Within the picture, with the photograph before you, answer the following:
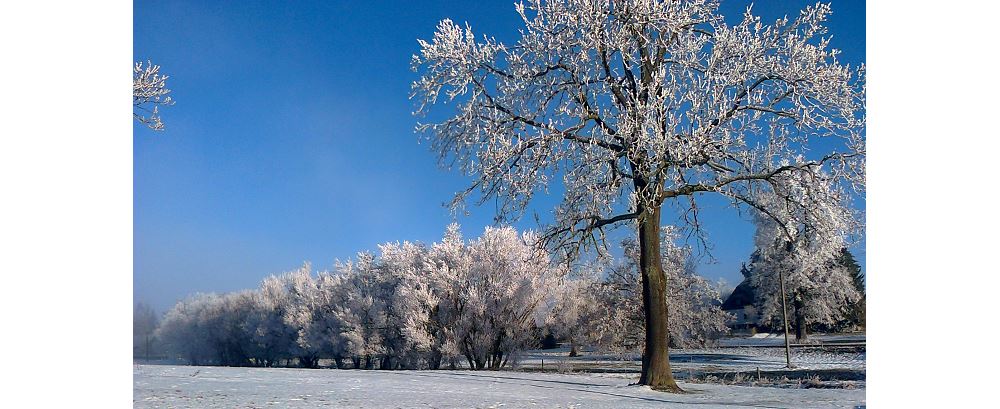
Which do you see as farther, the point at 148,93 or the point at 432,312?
the point at 432,312

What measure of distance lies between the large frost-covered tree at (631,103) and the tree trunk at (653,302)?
0.01 meters

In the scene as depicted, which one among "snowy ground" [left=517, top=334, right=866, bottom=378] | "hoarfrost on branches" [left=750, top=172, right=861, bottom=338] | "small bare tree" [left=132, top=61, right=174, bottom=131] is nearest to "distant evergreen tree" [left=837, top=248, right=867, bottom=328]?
"hoarfrost on branches" [left=750, top=172, right=861, bottom=338]

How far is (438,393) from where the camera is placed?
18.4ft

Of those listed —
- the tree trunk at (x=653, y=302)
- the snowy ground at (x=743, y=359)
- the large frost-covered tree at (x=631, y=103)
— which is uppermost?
the large frost-covered tree at (x=631, y=103)

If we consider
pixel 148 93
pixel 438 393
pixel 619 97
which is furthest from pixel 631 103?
pixel 148 93

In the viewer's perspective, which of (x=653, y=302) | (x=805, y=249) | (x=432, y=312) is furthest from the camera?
(x=432, y=312)

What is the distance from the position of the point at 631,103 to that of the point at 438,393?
2.67 metres

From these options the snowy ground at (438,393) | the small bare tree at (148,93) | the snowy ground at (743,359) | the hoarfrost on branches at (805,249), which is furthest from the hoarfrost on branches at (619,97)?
the small bare tree at (148,93)

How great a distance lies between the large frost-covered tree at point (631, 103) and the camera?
5.76m

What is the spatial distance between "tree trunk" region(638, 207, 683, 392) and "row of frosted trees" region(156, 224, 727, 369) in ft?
6.83

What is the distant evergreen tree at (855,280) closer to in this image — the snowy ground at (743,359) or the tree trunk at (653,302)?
the snowy ground at (743,359)

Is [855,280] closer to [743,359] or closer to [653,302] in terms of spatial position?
[743,359]
